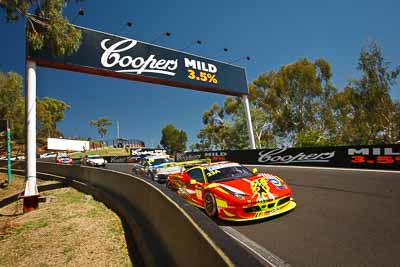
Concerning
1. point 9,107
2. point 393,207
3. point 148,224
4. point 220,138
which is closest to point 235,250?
point 148,224

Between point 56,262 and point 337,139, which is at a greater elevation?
point 337,139

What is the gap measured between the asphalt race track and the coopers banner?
18.9 ft

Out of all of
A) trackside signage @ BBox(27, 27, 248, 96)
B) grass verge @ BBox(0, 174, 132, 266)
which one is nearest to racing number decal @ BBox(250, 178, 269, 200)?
grass verge @ BBox(0, 174, 132, 266)

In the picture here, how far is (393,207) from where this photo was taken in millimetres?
5879

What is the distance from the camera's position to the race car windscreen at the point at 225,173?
6.90m

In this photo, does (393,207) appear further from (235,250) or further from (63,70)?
(63,70)

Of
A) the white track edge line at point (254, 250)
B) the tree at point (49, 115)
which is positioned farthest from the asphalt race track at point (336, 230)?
the tree at point (49, 115)

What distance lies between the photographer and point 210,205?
6.31 meters

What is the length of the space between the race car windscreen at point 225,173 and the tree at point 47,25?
34.6 feet

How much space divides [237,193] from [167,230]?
2.20 meters

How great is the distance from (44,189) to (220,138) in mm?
45476

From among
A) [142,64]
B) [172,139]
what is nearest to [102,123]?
[172,139]

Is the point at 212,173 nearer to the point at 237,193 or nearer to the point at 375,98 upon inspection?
the point at 237,193

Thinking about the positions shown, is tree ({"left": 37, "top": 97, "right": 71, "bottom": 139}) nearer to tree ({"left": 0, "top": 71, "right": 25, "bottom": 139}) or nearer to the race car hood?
tree ({"left": 0, "top": 71, "right": 25, "bottom": 139})
